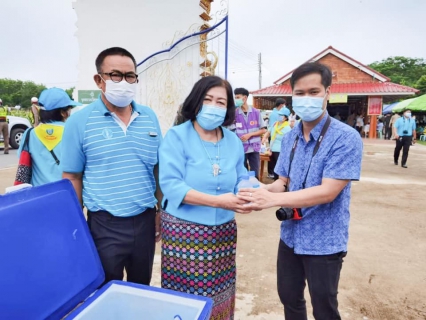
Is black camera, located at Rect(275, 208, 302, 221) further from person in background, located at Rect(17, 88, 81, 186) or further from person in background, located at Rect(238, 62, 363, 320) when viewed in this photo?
person in background, located at Rect(17, 88, 81, 186)

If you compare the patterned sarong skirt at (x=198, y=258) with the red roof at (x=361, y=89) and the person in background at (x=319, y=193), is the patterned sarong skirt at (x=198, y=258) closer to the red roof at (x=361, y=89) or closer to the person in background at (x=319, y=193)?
the person in background at (x=319, y=193)

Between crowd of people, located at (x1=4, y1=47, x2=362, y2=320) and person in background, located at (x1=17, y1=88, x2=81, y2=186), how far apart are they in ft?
2.42

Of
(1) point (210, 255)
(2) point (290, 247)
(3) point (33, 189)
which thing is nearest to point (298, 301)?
(2) point (290, 247)

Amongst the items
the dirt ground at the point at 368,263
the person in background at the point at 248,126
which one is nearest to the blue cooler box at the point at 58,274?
the dirt ground at the point at 368,263

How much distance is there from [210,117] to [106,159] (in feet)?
1.90

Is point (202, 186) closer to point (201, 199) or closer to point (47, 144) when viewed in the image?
point (201, 199)

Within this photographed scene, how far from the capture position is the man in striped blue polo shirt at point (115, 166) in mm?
1545

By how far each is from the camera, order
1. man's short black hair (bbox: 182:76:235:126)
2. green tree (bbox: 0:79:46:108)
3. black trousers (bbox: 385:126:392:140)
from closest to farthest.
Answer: man's short black hair (bbox: 182:76:235:126) < black trousers (bbox: 385:126:392:140) < green tree (bbox: 0:79:46:108)

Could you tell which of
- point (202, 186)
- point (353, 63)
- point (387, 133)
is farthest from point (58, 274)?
point (387, 133)

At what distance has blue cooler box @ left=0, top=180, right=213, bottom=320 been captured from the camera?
0.92 meters

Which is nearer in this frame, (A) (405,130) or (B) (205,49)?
(B) (205,49)

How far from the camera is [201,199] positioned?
58.2 inches

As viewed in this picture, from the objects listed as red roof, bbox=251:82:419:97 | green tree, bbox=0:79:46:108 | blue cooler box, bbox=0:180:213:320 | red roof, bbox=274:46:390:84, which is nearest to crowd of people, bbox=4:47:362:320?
blue cooler box, bbox=0:180:213:320

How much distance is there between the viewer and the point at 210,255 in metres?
1.60
